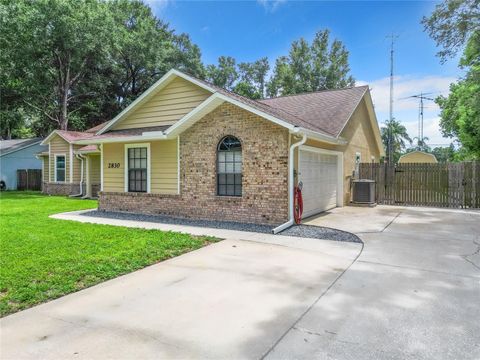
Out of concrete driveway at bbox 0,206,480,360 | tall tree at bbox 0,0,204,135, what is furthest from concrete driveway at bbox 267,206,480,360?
tall tree at bbox 0,0,204,135

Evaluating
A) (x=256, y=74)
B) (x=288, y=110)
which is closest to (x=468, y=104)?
(x=288, y=110)

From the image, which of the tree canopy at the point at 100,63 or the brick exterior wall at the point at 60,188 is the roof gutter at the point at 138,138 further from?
the tree canopy at the point at 100,63

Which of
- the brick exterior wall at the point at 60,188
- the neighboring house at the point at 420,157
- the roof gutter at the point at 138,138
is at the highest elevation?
the neighboring house at the point at 420,157

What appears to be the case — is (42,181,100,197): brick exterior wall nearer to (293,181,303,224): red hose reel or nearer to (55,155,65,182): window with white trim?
(55,155,65,182): window with white trim

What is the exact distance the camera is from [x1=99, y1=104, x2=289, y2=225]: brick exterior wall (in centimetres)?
Result: 873

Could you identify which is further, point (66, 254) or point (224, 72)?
point (224, 72)

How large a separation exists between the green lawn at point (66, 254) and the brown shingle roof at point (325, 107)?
689 cm

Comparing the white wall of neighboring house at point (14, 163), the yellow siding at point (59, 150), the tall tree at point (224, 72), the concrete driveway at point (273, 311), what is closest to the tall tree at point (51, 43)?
the white wall of neighboring house at point (14, 163)

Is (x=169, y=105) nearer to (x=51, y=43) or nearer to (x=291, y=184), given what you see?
(x=291, y=184)

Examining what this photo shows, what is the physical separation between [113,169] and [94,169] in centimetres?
Result: 711

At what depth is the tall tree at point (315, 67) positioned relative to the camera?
1398 inches

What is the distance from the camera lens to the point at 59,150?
62.3 feet

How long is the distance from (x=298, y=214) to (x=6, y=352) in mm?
7209

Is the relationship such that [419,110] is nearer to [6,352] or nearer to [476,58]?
[476,58]
